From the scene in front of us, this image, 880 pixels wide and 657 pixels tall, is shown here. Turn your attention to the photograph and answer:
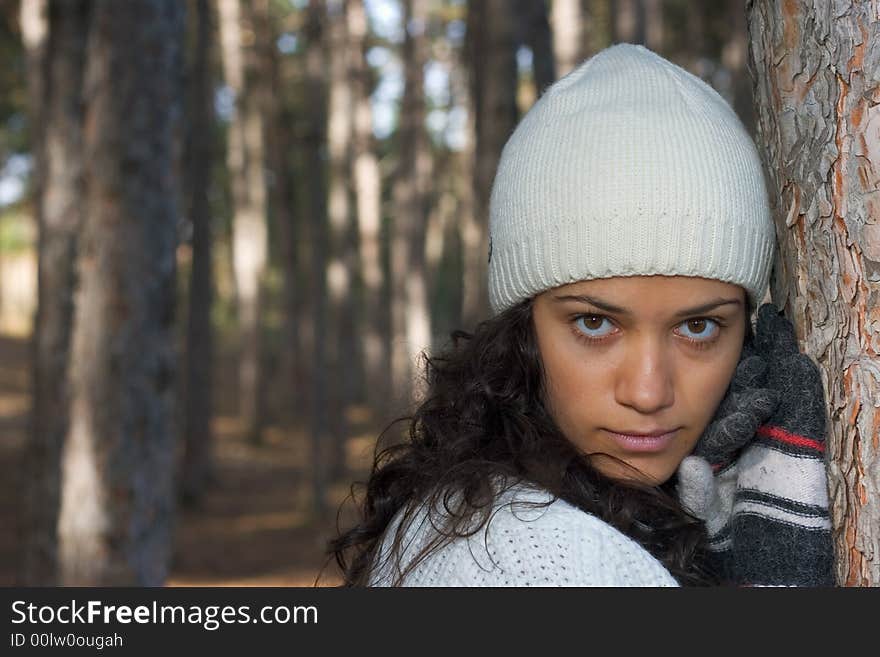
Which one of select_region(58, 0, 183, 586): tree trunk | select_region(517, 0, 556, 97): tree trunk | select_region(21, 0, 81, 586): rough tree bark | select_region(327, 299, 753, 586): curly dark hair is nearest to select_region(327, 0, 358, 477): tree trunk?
select_region(21, 0, 81, 586): rough tree bark

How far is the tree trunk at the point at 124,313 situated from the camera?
477 cm


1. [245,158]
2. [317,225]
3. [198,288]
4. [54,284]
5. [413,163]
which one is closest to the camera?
[54,284]

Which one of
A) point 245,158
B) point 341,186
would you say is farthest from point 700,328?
point 245,158

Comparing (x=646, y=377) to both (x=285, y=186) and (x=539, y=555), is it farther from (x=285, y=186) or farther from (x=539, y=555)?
(x=285, y=186)

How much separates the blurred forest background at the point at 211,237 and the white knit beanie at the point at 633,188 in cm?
76

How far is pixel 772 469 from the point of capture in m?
2.08

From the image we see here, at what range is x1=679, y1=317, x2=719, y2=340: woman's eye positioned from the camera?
2.08 metres

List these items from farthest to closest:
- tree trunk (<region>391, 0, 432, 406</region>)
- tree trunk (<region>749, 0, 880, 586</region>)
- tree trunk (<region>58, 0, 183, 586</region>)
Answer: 1. tree trunk (<region>391, 0, 432, 406</region>)
2. tree trunk (<region>58, 0, 183, 586</region>)
3. tree trunk (<region>749, 0, 880, 586</region>)

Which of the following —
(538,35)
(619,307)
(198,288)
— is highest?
(538,35)

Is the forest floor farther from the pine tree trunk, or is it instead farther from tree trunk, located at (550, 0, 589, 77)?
tree trunk, located at (550, 0, 589, 77)

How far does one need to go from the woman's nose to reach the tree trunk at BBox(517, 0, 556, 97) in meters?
4.73

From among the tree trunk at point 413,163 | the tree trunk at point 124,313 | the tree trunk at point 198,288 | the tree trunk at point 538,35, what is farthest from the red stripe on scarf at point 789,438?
the tree trunk at point 198,288

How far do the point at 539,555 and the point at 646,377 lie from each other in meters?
0.43

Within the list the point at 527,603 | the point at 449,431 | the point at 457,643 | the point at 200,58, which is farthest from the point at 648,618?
the point at 200,58
